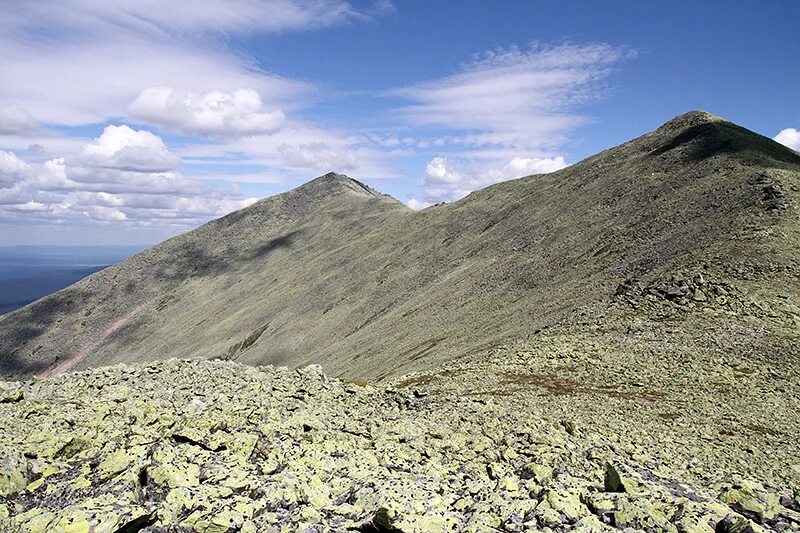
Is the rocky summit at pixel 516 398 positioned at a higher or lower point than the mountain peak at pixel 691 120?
lower

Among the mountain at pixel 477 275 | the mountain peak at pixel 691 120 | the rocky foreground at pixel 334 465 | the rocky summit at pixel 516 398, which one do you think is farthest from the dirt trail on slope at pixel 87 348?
the mountain peak at pixel 691 120

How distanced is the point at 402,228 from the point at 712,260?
71796 millimetres

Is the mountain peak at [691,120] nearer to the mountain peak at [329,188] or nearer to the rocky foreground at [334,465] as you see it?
the rocky foreground at [334,465]

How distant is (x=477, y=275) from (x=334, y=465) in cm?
4939

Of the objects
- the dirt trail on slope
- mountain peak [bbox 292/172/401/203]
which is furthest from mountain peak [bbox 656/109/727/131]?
the dirt trail on slope

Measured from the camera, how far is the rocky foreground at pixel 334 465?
490 inches

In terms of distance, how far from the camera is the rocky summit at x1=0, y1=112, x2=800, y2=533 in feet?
42.9

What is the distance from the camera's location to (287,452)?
16.0 m

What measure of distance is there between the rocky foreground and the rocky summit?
8 centimetres

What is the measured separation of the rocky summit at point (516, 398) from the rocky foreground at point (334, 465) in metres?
0.08

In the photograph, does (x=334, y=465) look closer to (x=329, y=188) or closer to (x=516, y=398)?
(x=516, y=398)

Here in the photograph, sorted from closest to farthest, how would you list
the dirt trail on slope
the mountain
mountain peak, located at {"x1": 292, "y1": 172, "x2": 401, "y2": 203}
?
the mountain, the dirt trail on slope, mountain peak, located at {"x1": 292, "y1": 172, "x2": 401, "y2": 203}

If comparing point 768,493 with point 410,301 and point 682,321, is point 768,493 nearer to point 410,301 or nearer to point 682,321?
point 682,321

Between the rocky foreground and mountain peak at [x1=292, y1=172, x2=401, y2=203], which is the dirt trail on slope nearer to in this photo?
mountain peak at [x1=292, y1=172, x2=401, y2=203]
